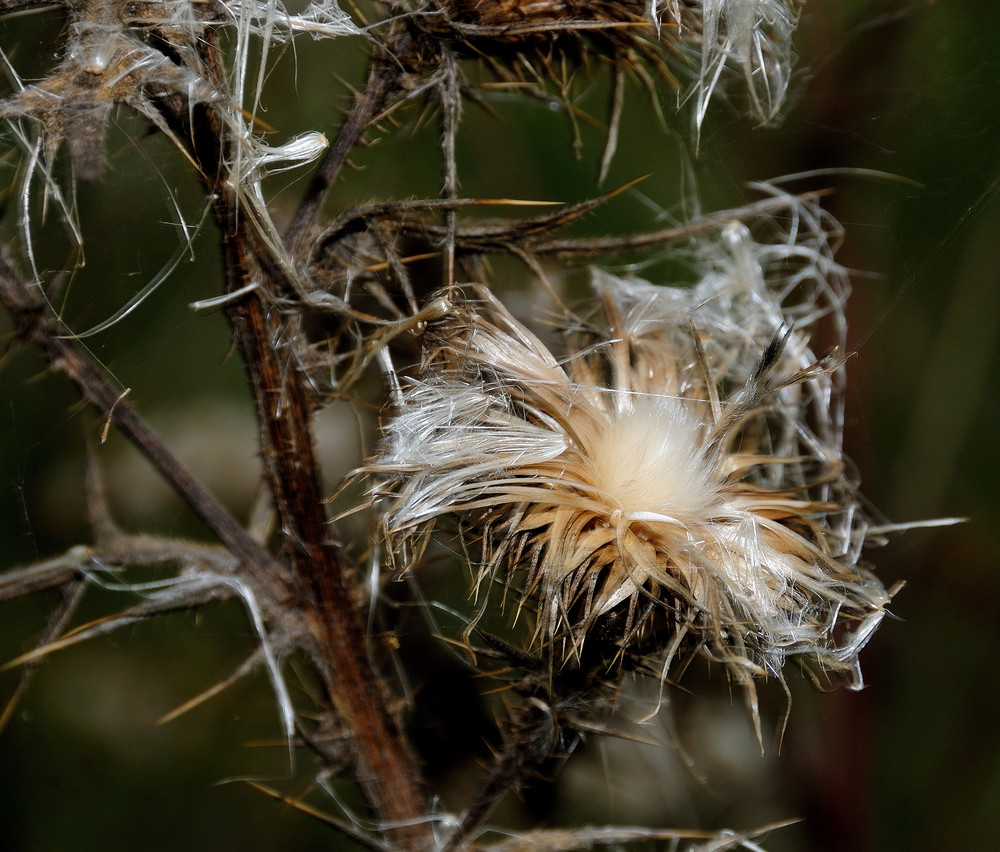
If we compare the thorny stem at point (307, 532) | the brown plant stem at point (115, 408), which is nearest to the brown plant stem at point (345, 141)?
the thorny stem at point (307, 532)

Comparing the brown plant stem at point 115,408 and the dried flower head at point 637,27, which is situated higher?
the dried flower head at point 637,27

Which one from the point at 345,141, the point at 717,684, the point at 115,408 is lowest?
the point at 717,684

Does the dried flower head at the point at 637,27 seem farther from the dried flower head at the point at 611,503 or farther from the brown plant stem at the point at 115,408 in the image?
the brown plant stem at the point at 115,408

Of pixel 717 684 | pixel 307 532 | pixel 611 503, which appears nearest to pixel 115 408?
pixel 307 532

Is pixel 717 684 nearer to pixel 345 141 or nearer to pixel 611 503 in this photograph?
pixel 611 503

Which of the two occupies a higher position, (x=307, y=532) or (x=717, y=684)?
(x=307, y=532)

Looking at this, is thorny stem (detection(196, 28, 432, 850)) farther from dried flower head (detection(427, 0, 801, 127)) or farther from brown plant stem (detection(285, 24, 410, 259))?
dried flower head (detection(427, 0, 801, 127))

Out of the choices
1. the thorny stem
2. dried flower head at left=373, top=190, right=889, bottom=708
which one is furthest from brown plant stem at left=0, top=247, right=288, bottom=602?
dried flower head at left=373, top=190, right=889, bottom=708

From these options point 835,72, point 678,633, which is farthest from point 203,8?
point 835,72
